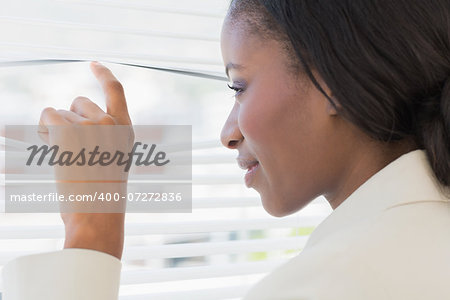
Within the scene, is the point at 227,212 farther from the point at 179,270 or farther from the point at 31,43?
the point at 31,43

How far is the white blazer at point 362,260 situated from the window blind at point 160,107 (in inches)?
8.1

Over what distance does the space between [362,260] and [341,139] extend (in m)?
0.20

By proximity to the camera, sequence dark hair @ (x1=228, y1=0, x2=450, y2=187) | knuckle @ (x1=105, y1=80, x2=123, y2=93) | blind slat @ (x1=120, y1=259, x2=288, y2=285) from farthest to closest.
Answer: blind slat @ (x1=120, y1=259, x2=288, y2=285) → knuckle @ (x1=105, y1=80, x2=123, y2=93) → dark hair @ (x1=228, y1=0, x2=450, y2=187)

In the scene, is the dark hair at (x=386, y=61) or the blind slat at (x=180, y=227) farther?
the blind slat at (x=180, y=227)

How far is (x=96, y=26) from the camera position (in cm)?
88

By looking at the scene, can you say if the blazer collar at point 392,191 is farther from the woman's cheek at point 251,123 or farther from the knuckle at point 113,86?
the knuckle at point 113,86

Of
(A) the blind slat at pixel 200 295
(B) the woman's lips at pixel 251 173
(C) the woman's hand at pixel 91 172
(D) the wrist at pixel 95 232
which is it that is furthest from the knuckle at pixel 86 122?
(A) the blind slat at pixel 200 295

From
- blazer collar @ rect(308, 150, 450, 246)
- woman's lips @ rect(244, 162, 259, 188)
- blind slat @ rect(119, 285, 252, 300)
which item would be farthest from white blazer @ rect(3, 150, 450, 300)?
blind slat @ rect(119, 285, 252, 300)

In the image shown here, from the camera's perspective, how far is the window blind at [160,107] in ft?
2.79

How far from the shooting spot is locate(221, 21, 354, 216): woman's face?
28.3 inches

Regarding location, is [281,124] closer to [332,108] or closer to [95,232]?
[332,108]

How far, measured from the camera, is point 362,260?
22.0 inches

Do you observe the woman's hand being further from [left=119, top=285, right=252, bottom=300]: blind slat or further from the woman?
[left=119, top=285, right=252, bottom=300]: blind slat

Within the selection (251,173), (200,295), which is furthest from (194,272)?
(251,173)
